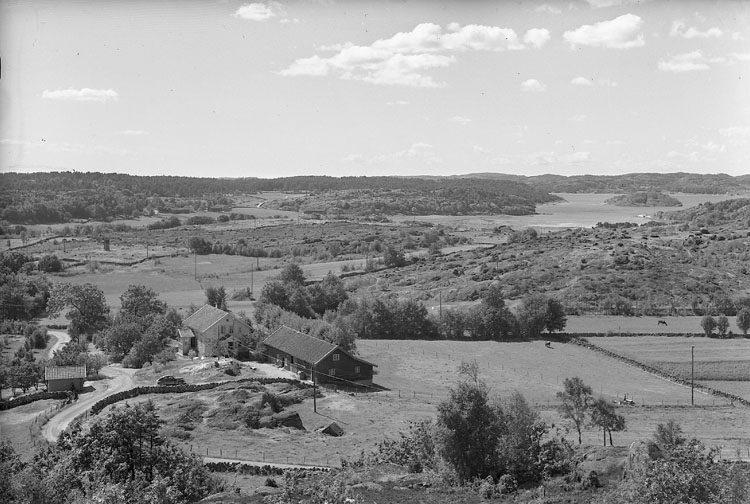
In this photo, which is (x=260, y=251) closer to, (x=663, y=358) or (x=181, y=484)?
(x=663, y=358)

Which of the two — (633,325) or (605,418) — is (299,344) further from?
(633,325)

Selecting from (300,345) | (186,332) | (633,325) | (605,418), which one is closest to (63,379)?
(186,332)

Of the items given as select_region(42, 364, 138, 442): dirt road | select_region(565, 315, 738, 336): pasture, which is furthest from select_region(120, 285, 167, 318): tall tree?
select_region(565, 315, 738, 336): pasture

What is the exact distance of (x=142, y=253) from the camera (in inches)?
4355

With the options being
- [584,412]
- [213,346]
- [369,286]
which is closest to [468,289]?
[369,286]

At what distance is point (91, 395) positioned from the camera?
41.2 m

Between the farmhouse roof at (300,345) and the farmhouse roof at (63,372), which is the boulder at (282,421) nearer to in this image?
the farmhouse roof at (300,345)

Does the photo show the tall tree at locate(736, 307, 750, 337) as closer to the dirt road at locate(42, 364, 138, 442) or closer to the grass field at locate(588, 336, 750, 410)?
the grass field at locate(588, 336, 750, 410)

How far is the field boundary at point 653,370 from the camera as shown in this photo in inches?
1722

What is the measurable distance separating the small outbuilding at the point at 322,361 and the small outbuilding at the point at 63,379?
42.3 feet

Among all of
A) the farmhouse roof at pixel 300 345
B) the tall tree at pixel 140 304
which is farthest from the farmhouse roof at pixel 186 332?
the tall tree at pixel 140 304

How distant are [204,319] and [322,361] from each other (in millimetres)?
11922

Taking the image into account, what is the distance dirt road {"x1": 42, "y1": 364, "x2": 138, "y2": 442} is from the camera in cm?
3475

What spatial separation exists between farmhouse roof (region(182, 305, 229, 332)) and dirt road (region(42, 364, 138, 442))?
6170 millimetres
